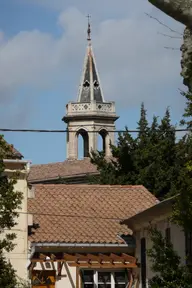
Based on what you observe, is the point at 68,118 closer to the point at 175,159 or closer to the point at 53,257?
the point at 175,159

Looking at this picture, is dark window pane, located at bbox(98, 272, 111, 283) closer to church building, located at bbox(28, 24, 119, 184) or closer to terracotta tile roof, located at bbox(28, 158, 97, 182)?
terracotta tile roof, located at bbox(28, 158, 97, 182)

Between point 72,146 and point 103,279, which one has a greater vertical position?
point 72,146

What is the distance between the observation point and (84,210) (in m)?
34.2

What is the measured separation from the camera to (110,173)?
47344 millimetres

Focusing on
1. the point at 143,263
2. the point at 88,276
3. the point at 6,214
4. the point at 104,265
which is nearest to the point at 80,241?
the point at 104,265

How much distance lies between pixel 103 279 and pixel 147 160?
48.1 feet

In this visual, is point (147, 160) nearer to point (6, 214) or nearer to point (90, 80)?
point (6, 214)

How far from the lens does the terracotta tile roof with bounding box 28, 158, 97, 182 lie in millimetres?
87812

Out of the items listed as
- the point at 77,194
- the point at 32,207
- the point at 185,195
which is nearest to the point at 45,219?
the point at 32,207

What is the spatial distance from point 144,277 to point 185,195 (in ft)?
57.8

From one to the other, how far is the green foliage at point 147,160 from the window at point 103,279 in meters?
12.1

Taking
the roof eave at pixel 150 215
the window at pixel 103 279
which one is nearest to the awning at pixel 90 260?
the window at pixel 103 279

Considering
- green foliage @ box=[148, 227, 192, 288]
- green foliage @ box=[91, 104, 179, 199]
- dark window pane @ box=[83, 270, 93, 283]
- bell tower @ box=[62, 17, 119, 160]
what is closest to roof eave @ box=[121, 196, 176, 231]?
dark window pane @ box=[83, 270, 93, 283]

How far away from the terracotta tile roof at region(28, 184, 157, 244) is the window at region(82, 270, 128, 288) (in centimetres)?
127
